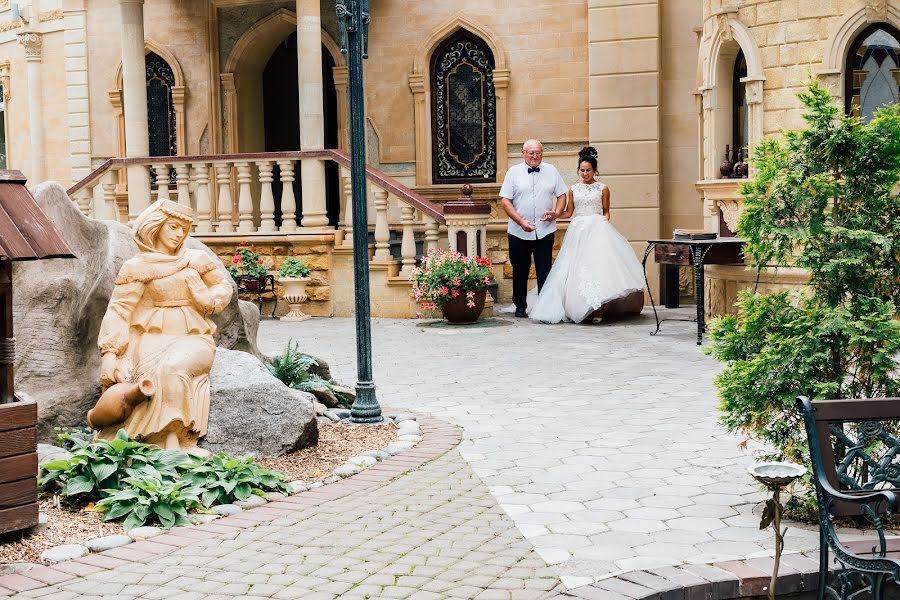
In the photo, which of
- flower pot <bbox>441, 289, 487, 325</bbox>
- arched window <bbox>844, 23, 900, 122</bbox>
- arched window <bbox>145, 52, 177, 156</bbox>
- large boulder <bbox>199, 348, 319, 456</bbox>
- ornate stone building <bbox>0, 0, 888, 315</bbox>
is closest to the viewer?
large boulder <bbox>199, 348, 319, 456</bbox>

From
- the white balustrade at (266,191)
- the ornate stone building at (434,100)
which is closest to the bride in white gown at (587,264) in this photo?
the ornate stone building at (434,100)

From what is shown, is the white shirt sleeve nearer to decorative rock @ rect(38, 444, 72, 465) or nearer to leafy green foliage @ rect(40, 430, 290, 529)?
leafy green foliage @ rect(40, 430, 290, 529)

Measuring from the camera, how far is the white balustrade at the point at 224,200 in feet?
51.6

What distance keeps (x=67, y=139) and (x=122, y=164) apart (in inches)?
195

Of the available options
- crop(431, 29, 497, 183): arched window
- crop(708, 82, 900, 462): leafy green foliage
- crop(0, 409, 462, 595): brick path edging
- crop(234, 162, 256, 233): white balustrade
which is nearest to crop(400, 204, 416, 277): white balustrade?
crop(234, 162, 256, 233): white balustrade

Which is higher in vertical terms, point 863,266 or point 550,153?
point 550,153

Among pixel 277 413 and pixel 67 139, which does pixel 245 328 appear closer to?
pixel 277 413

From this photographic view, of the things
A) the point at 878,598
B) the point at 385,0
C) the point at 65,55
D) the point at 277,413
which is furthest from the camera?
the point at 65,55

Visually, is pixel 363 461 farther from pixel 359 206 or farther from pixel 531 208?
pixel 531 208

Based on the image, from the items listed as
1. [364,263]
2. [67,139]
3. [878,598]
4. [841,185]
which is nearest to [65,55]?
[67,139]

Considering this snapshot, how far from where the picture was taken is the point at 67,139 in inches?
814

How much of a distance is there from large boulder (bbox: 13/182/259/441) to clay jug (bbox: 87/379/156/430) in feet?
2.49

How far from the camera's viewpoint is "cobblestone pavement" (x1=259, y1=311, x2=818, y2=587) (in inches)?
219

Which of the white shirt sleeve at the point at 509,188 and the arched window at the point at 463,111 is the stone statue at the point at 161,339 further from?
the arched window at the point at 463,111
